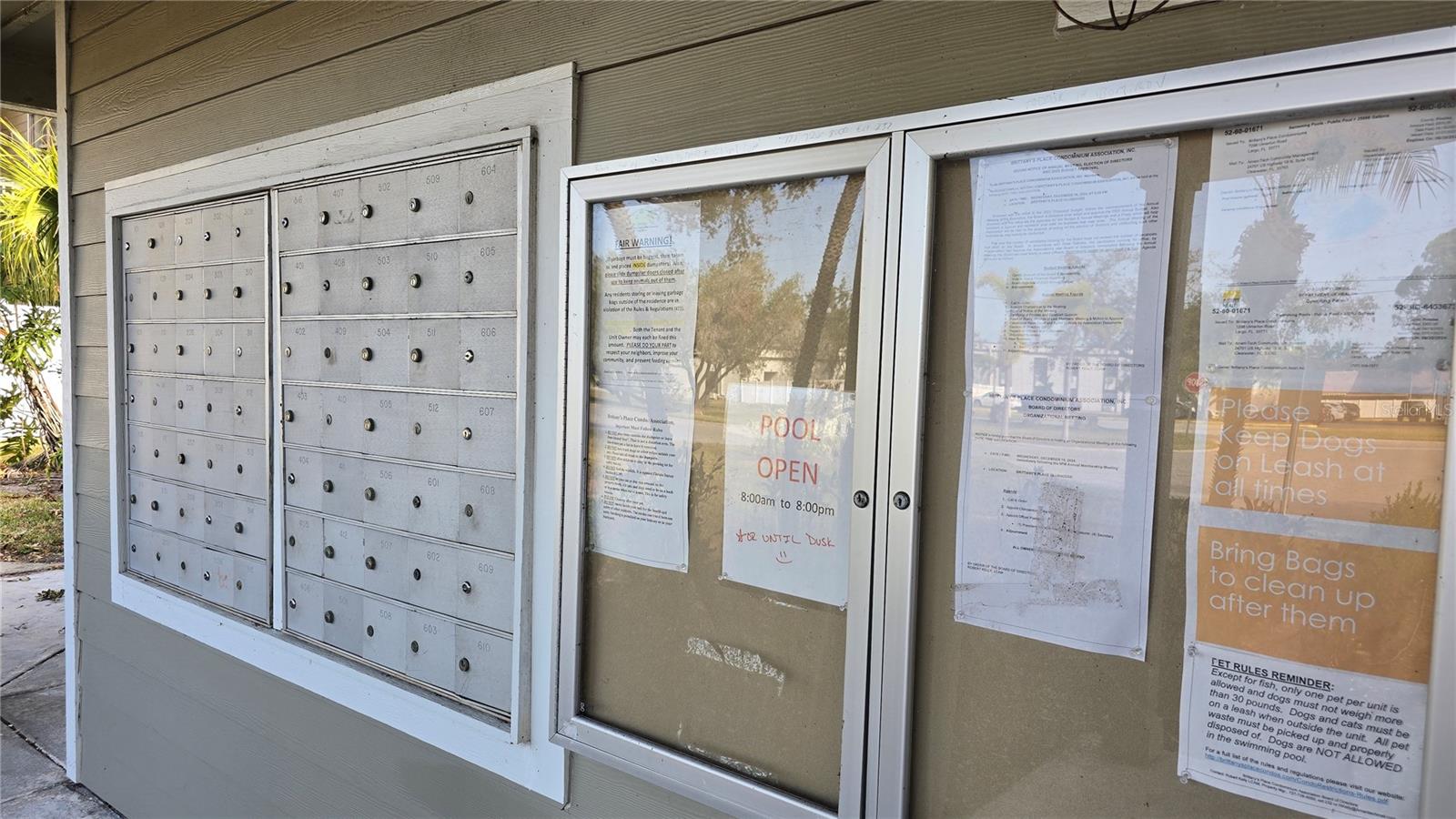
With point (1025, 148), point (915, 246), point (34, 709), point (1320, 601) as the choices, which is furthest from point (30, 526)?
point (1320, 601)

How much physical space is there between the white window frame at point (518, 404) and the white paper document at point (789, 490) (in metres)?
0.48

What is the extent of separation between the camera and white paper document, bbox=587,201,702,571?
1.69m

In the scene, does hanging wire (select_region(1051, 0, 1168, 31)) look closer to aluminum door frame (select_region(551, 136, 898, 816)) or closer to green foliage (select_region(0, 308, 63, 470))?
aluminum door frame (select_region(551, 136, 898, 816))

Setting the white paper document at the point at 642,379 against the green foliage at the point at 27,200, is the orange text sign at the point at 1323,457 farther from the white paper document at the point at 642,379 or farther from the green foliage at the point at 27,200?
the green foliage at the point at 27,200

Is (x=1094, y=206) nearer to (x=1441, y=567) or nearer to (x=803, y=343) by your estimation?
(x=803, y=343)

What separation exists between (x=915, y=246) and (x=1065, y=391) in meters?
0.33

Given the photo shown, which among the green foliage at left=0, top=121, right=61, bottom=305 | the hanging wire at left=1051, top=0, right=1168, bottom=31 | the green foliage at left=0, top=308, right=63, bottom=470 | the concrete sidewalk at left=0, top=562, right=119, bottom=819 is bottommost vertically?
the concrete sidewalk at left=0, top=562, right=119, bottom=819

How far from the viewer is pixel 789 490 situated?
Result: 1.56 metres

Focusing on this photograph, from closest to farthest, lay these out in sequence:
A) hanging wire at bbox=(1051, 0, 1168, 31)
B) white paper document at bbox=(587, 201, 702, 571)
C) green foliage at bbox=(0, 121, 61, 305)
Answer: hanging wire at bbox=(1051, 0, 1168, 31) → white paper document at bbox=(587, 201, 702, 571) → green foliage at bbox=(0, 121, 61, 305)

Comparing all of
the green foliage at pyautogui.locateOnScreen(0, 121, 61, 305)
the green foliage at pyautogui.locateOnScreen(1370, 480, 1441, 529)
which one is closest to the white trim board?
the green foliage at pyautogui.locateOnScreen(0, 121, 61, 305)

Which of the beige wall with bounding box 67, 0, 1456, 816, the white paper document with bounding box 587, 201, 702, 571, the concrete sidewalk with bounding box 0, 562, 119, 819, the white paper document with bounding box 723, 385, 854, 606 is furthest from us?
the concrete sidewalk with bounding box 0, 562, 119, 819

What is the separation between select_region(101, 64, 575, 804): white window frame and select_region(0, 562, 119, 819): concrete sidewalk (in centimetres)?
155

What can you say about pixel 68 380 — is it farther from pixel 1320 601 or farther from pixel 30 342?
pixel 30 342

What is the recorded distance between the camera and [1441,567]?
1027 mm
